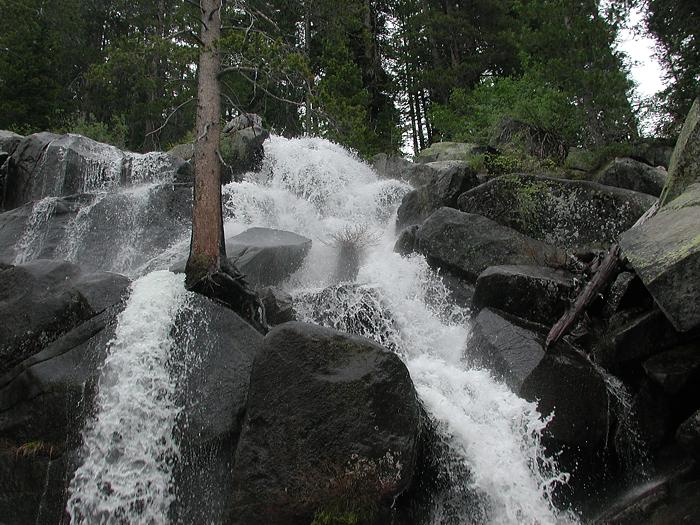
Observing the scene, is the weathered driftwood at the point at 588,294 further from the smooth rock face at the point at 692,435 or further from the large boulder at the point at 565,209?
the large boulder at the point at 565,209

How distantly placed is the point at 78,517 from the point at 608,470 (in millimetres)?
6305

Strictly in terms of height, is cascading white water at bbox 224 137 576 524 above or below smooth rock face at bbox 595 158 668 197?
below

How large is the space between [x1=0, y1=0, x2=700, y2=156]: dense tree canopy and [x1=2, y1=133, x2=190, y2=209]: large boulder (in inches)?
57.2

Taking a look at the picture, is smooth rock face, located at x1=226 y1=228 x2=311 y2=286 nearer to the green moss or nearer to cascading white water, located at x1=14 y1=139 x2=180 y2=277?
cascading white water, located at x1=14 y1=139 x2=180 y2=277

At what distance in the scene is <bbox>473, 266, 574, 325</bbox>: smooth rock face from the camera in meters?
8.80

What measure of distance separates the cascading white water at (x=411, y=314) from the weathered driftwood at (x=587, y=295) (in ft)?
3.71

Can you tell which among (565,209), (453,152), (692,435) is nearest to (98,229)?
(565,209)

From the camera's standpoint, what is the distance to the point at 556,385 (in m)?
7.36

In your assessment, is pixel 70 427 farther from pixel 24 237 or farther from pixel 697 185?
pixel 697 185

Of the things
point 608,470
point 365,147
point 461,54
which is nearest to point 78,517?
point 608,470

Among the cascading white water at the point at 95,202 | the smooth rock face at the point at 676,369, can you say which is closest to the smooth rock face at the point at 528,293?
the smooth rock face at the point at 676,369

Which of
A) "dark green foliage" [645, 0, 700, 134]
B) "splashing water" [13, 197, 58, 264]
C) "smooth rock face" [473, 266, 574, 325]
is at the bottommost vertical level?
"splashing water" [13, 197, 58, 264]

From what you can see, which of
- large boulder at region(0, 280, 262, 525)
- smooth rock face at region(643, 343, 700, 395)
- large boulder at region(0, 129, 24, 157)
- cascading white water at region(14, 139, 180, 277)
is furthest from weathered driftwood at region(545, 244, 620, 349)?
large boulder at region(0, 129, 24, 157)

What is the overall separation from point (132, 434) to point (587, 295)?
6.28 metres
